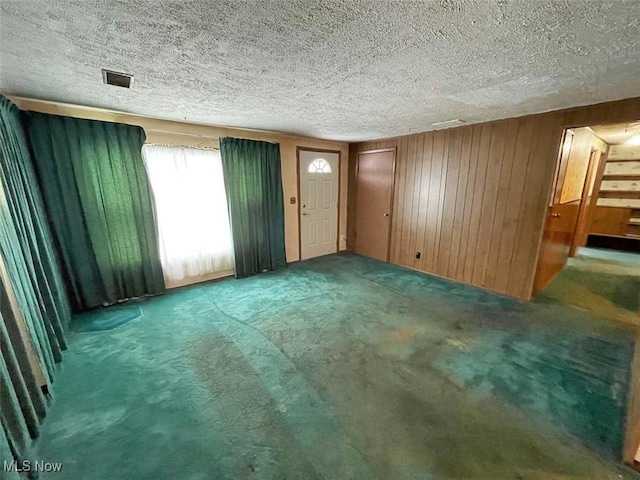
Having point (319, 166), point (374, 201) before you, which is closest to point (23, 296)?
point (319, 166)

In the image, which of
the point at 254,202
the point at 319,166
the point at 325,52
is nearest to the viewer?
the point at 325,52

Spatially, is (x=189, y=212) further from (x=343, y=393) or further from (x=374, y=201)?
(x=374, y=201)

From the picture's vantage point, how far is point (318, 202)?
4.88 m

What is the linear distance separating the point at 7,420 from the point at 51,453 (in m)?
0.29

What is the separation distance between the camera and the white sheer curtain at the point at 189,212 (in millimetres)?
3268

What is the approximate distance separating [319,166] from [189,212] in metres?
2.36

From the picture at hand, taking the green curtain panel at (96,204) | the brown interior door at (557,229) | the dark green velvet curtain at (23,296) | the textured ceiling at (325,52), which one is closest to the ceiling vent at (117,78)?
the textured ceiling at (325,52)

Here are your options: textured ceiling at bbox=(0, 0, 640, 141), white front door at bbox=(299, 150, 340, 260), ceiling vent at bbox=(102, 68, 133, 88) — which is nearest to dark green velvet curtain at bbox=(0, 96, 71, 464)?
textured ceiling at bbox=(0, 0, 640, 141)

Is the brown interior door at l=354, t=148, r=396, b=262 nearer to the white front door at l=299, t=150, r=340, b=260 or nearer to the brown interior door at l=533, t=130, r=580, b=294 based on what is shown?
the white front door at l=299, t=150, r=340, b=260

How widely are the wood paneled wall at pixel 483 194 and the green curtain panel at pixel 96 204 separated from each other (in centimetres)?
369

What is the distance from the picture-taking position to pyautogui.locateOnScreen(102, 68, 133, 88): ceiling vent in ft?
5.89

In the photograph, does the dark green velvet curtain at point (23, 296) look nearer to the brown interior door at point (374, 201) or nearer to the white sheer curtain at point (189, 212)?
the white sheer curtain at point (189, 212)

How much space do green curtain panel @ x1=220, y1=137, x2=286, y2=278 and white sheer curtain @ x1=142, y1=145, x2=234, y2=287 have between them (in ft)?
0.48

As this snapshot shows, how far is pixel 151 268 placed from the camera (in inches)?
129
